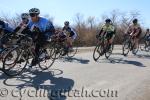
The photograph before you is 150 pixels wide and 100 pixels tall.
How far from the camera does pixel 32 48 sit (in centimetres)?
1045

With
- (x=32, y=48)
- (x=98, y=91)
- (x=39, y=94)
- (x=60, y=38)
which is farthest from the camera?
(x=60, y=38)

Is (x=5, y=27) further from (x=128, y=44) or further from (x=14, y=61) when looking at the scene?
(x=128, y=44)

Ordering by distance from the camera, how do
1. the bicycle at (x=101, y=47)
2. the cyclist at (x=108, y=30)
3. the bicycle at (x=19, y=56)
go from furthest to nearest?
1. the cyclist at (x=108, y=30)
2. the bicycle at (x=101, y=47)
3. the bicycle at (x=19, y=56)

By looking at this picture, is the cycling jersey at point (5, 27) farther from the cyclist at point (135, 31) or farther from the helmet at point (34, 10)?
the cyclist at point (135, 31)

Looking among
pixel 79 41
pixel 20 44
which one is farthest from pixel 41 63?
pixel 79 41

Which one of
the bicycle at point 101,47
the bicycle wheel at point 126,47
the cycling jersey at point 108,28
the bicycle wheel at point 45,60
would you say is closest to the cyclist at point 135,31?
the bicycle wheel at point 126,47

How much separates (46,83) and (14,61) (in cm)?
130

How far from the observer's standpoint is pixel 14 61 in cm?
982

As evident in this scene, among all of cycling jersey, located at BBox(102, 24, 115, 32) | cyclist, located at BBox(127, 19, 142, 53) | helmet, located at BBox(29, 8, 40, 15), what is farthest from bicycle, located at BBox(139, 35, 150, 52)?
helmet, located at BBox(29, 8, 40, 15)

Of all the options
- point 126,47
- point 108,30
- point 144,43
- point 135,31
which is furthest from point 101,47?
point 144,43

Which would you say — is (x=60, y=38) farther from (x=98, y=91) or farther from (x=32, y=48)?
(x=98, y=91)

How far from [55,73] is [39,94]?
3.23 metres

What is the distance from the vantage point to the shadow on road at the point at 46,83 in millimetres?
7958

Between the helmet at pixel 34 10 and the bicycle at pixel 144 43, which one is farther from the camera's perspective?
the bicycle at pixel 144 43
